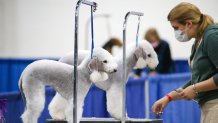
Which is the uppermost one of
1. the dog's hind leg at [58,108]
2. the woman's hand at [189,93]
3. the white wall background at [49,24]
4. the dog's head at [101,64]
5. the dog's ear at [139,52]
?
the white wall background at [49,24]

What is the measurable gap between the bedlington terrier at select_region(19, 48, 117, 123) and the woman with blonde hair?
0.36 m

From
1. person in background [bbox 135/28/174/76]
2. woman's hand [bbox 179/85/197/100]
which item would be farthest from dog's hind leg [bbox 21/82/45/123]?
person in background [bbox 135/28/174/76]

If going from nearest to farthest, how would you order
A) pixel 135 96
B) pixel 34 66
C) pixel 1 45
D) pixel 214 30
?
pixel 34 66
pixel 214 30
pixel 135 96
pixel 1 45

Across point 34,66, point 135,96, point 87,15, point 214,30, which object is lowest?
point 135,96

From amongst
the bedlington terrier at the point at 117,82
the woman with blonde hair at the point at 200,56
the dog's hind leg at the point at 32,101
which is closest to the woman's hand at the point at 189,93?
the woman with blonde hair at the point at 200,56

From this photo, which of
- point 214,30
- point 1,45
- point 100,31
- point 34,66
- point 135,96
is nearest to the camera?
point 34,66

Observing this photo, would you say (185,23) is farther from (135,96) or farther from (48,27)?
(48,27)

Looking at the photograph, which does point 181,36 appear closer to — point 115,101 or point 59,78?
point 115,101

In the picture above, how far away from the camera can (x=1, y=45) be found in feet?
26.3

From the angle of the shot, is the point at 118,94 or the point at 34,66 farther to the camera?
the point at 118,94

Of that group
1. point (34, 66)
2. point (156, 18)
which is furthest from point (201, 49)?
point (156, 18)

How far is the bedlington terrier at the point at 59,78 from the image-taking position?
2.21 m

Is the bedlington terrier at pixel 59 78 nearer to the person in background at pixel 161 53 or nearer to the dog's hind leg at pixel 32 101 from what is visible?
the dog's hind leg at pixel 32 101

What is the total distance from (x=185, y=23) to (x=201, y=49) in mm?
136
